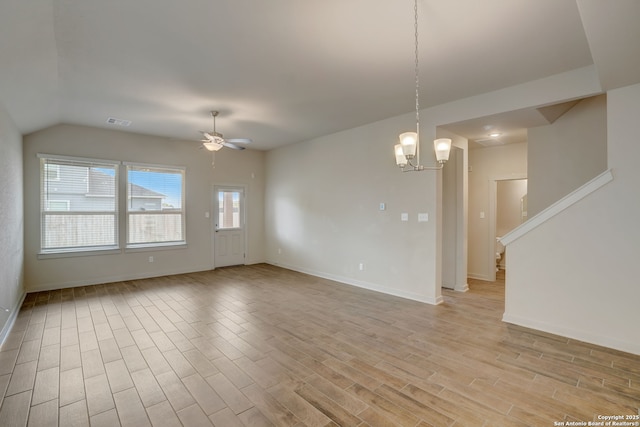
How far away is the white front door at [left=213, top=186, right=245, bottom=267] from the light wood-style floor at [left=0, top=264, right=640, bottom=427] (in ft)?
9.36

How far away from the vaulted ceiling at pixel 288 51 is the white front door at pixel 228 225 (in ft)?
10.0

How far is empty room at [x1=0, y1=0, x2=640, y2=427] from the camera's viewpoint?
224cm

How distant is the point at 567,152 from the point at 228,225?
6.71 meters

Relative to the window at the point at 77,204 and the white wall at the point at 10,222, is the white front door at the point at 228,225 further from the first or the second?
the white wall at the point at 10,222

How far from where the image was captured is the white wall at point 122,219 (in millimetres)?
5035

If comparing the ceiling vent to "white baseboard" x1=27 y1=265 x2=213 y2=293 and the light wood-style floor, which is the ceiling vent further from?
the light wood-style floor

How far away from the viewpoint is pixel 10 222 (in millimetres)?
3727

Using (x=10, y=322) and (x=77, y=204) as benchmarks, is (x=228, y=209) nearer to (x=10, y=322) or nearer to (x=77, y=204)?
(x=77, y=204)

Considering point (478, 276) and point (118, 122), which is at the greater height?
point (118, 122)

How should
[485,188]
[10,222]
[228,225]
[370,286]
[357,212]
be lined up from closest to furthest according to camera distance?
1. [10,222]
2. [370,286]
3. [357,212]
4. [485,188]
5. [228,225]

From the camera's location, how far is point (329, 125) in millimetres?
5453

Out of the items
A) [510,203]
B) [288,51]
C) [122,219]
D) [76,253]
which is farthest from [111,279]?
[510,203]

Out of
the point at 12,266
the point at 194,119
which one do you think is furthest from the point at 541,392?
the point at 12,266

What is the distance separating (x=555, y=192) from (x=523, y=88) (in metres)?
1.83
